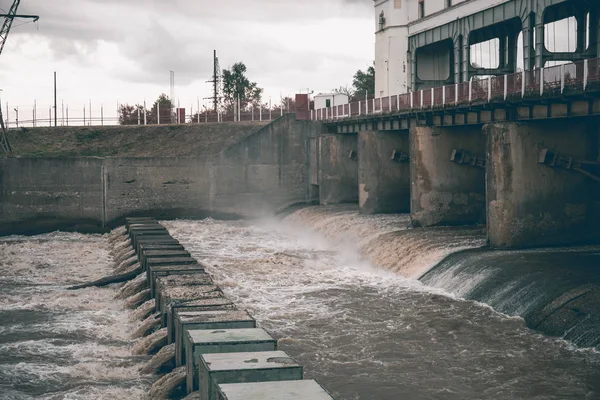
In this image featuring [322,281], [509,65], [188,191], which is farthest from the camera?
[188,191]

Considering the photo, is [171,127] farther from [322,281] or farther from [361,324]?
[361,324]

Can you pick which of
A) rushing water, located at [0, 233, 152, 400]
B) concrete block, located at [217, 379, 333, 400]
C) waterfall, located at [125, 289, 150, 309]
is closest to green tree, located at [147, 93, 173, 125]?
rushing water, located at [0, 233, 152, 400]

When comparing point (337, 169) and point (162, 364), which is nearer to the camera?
point (162, 364)

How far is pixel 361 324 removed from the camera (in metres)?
24.0

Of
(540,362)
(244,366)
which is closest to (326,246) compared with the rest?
(540,362)

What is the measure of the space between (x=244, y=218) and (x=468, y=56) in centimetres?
1688

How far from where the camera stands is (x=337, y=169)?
5081 cm

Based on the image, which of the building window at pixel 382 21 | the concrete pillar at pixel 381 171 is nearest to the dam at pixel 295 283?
the concrete pillar at pixel 381 171

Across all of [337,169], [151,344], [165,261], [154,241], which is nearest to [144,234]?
[154,241]

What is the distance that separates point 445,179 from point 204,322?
67.1ft

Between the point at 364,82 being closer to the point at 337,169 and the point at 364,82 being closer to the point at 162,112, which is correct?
the point at 162,112

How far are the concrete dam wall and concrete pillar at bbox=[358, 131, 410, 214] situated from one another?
34.2ft

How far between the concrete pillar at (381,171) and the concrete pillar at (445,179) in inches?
253

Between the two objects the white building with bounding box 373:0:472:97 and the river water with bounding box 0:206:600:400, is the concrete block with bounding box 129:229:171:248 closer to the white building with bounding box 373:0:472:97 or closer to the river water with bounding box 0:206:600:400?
the river water with bounding box 0:206:600:400
